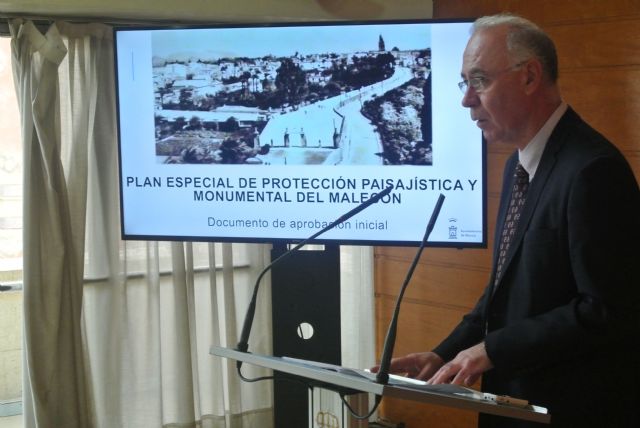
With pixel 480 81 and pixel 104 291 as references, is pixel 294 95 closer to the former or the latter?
pixel 480 81

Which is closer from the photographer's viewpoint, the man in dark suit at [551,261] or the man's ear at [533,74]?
the man in dark suit at [551,261]

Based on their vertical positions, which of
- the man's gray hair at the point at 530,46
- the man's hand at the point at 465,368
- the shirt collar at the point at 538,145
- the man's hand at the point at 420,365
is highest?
the man's gray hair at the point at 530,46

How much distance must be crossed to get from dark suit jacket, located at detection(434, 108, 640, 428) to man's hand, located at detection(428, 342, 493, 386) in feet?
0.07

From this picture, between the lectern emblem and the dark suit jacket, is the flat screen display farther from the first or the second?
the lectern emblem

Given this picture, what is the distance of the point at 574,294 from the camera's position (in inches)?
71.2

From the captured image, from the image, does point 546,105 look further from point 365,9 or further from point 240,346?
point 365,9

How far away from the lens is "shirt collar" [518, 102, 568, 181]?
1.90 m

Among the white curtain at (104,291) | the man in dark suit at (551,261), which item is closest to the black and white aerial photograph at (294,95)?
the white curtain at (104,291)

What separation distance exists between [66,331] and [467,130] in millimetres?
1833

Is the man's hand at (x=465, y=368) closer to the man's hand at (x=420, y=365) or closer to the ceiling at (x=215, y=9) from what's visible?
the man's hand at (x=420, y=365)

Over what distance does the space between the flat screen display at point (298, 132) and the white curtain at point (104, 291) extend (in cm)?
49

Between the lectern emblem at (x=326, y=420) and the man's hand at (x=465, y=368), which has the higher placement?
the man's hand at (x=465, y=368)

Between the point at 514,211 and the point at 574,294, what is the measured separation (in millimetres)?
287

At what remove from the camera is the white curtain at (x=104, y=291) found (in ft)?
10.5
